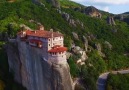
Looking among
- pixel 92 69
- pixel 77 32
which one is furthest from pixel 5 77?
pixel 77 32

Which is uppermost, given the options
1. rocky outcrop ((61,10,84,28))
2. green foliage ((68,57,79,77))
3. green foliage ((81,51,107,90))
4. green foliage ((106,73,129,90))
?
rocky outcrop ((61,10,84,28))

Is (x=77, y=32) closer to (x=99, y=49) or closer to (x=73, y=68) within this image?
(x=99, y=49)

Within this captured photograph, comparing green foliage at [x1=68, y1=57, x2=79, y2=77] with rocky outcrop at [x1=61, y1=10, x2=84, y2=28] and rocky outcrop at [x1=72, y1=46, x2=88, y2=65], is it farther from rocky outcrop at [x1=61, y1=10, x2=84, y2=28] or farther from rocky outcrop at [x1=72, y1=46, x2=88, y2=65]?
rocky outcrop at [x1=61, y1=10, x2=84, y2=28]

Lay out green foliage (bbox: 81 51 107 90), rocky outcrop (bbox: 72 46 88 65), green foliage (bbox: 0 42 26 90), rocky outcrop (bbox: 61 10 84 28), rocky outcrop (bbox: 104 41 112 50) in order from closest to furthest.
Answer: green foliage (bbox: 0 42 26 90)
green foliage (bbox: 81 51 107 90)
rocky outcrop (bbox: 72 46 88 65)
rocky outcrop (bbox: 104 41 112 50)
rocky outcrop (bbox: 61 10 84 28)

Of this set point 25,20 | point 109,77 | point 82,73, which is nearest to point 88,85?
point 82,73

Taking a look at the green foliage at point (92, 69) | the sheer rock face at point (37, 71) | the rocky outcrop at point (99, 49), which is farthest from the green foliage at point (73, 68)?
the rocky outcrop at point (99, 49)

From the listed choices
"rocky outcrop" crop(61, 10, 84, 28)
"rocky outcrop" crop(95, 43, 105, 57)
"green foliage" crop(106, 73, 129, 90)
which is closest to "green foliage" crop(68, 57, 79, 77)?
"green foliage" crop(106, 73, 129, 90)

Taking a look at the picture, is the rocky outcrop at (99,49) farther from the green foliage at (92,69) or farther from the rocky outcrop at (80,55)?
the rocky outcrop at (80,55)
